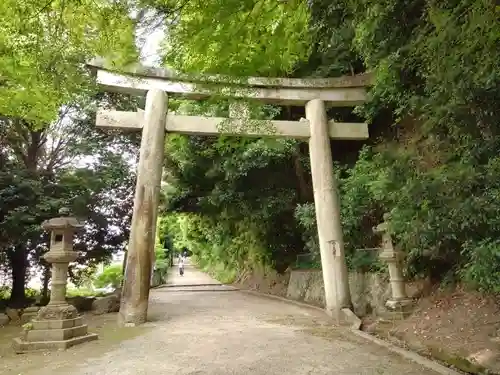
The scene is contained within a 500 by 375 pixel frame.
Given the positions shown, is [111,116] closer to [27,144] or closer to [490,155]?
[27,144]

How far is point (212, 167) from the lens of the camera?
12.6 meters

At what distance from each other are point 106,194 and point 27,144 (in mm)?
2805

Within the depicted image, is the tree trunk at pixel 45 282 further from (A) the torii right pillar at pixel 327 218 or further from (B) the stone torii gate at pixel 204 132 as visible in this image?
(A) the torii right pillar at pixel 327 218

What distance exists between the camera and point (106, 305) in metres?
10.6

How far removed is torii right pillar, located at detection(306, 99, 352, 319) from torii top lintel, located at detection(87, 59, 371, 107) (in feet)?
1.18

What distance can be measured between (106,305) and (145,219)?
4.28m

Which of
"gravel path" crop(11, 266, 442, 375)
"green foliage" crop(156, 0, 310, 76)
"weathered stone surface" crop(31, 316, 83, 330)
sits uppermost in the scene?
"green foliage" crop(156, 0, 310, 76)

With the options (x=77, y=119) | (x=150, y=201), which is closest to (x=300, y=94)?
(x=150, y=201)

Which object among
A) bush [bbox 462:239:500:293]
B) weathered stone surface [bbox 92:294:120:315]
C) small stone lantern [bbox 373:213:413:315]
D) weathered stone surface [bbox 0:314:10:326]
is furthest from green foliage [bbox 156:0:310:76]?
weathered stone surface [bbox 0:314:10:326]

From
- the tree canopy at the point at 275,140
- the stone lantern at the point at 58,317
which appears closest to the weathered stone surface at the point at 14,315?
the tree canopy at the point at 275,140

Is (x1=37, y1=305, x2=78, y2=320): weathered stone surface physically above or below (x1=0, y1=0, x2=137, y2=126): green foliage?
below

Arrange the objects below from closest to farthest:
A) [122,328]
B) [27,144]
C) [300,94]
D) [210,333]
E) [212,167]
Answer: [210,333], [122,328], [300,94], [27,144], [212,167]

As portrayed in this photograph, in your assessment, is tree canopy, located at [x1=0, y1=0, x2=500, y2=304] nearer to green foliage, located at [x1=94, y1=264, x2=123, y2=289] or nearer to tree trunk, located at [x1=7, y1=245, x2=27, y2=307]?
tree trunk, located at [x1=7, y1=245, x2=27, y2=307]

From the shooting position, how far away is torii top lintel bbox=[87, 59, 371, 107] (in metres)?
8.08
